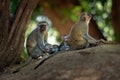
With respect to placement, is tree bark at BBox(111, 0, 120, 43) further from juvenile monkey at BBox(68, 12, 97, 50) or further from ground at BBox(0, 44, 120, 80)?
ground at BBox(0, 44, 120, 80)

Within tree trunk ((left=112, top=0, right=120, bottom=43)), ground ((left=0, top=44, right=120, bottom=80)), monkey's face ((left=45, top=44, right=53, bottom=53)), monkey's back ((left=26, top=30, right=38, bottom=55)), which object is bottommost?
ground ((left=0, top=44, right=120, bottom=80))

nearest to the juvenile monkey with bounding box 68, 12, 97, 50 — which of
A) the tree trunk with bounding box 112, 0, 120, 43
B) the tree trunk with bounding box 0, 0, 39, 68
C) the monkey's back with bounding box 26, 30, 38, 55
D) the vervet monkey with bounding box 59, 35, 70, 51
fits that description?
the vervet monkey with bounding box 59, 35, 70, 51

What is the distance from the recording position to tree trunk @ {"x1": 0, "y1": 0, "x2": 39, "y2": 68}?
342 inches

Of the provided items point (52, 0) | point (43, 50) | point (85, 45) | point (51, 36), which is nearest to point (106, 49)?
point (85, 45)

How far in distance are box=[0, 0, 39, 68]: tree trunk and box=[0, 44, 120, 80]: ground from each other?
68 centimetres

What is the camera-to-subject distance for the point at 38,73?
7664 millimetres

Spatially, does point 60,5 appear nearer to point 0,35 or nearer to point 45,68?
point 0,35

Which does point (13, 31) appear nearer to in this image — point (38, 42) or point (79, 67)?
point (38, 42)

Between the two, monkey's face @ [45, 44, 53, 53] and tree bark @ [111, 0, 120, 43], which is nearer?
monkey's face @ [45, 44, 53, 53]

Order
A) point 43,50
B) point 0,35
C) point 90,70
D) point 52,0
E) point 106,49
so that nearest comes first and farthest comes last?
1. point 90,70
2. point 106,49
3. point 0,35
4. point 43,50
5. point 52,0

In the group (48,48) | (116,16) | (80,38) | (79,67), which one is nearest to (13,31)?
(48,48)

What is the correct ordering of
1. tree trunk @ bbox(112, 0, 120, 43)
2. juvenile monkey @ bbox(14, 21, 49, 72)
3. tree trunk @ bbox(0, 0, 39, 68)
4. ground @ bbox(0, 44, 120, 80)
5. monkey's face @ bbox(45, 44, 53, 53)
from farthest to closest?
1. tree trunk @ bbox(112, 0, 120, 43)
2. juvenile monkey @ bbox(14, 21, 49, 72)
3. monkey's face @ bbox(45, 44, 53, 53)
4. tree trunk @ bbox(0, 0, 39, 68)
5. ground @ bbox(0, 44, 120, 80)

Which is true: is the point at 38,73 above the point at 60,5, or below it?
below

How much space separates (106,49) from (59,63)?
898 mm
